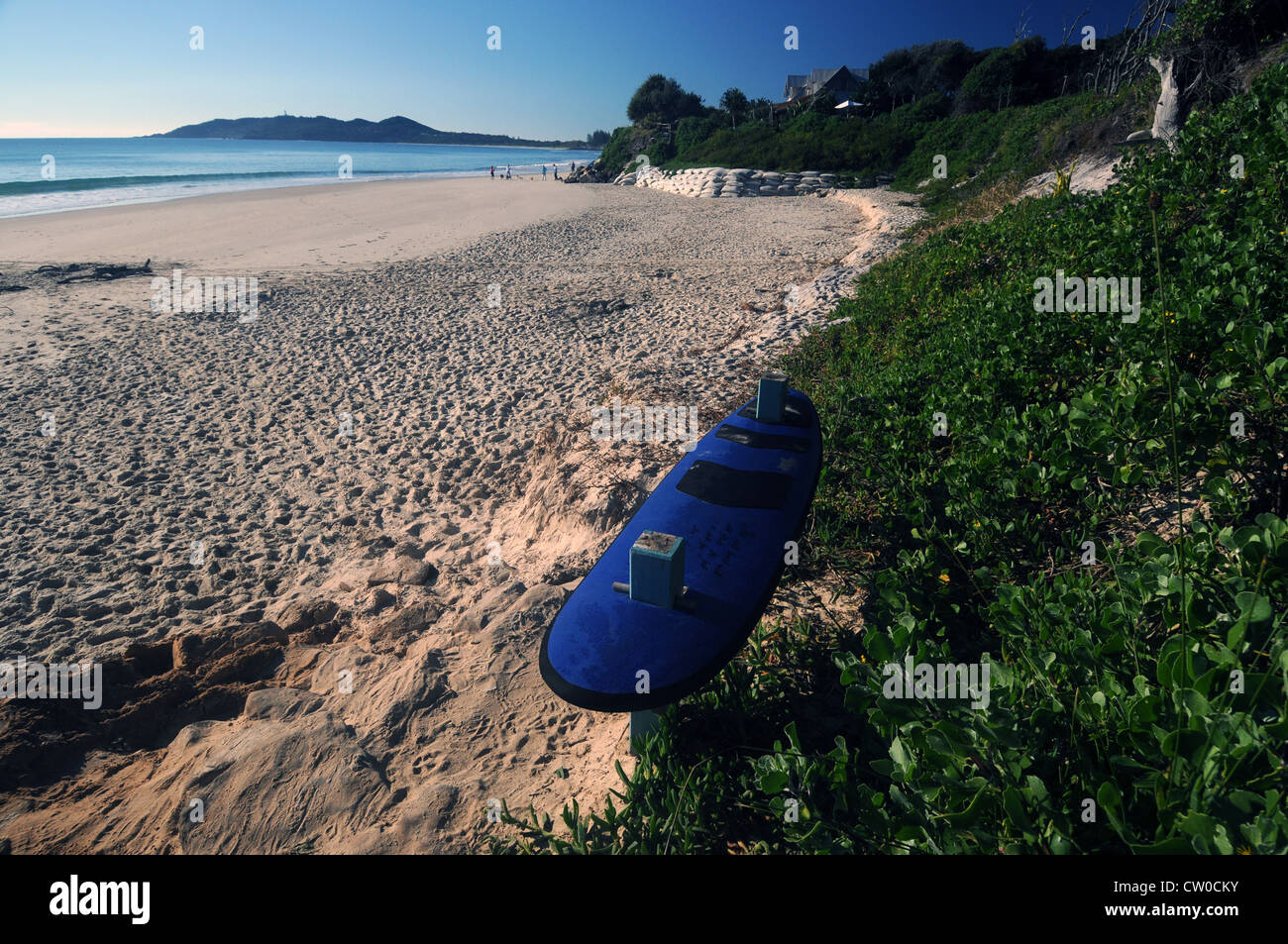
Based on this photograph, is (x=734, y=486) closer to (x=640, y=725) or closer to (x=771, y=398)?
(x=771, y=398)

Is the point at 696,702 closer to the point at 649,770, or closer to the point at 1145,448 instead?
the point at 649,770

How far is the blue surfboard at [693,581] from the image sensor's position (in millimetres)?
2674

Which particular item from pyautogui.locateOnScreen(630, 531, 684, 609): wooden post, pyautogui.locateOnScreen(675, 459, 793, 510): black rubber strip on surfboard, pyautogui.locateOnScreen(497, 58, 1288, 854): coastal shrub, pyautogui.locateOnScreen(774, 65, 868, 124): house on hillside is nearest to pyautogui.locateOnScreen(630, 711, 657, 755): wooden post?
pyautogui.locateOnScreen(497, 58, 1288, 854): coastal shrub

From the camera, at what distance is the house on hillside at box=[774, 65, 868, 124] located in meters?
52.7

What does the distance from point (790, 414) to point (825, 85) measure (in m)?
63.6

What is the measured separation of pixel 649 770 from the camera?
111 inches

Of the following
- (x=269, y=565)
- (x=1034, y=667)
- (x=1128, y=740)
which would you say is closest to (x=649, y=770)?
(x=1034, y=667)

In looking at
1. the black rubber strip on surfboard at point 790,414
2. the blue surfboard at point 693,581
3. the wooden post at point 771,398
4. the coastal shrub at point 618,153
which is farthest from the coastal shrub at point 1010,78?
the blue surfboard at point 693,581

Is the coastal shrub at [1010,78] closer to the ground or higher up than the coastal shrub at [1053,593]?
higher up

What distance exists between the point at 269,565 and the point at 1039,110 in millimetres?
29532

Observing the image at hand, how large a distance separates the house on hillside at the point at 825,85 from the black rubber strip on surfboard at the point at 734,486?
48.7 meters

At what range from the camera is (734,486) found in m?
3.97

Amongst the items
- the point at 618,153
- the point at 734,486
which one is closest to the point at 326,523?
the point at 734,486

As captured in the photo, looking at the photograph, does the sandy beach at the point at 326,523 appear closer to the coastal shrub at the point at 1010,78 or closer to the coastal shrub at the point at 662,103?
the coastal shrub at the point at 1010,78
